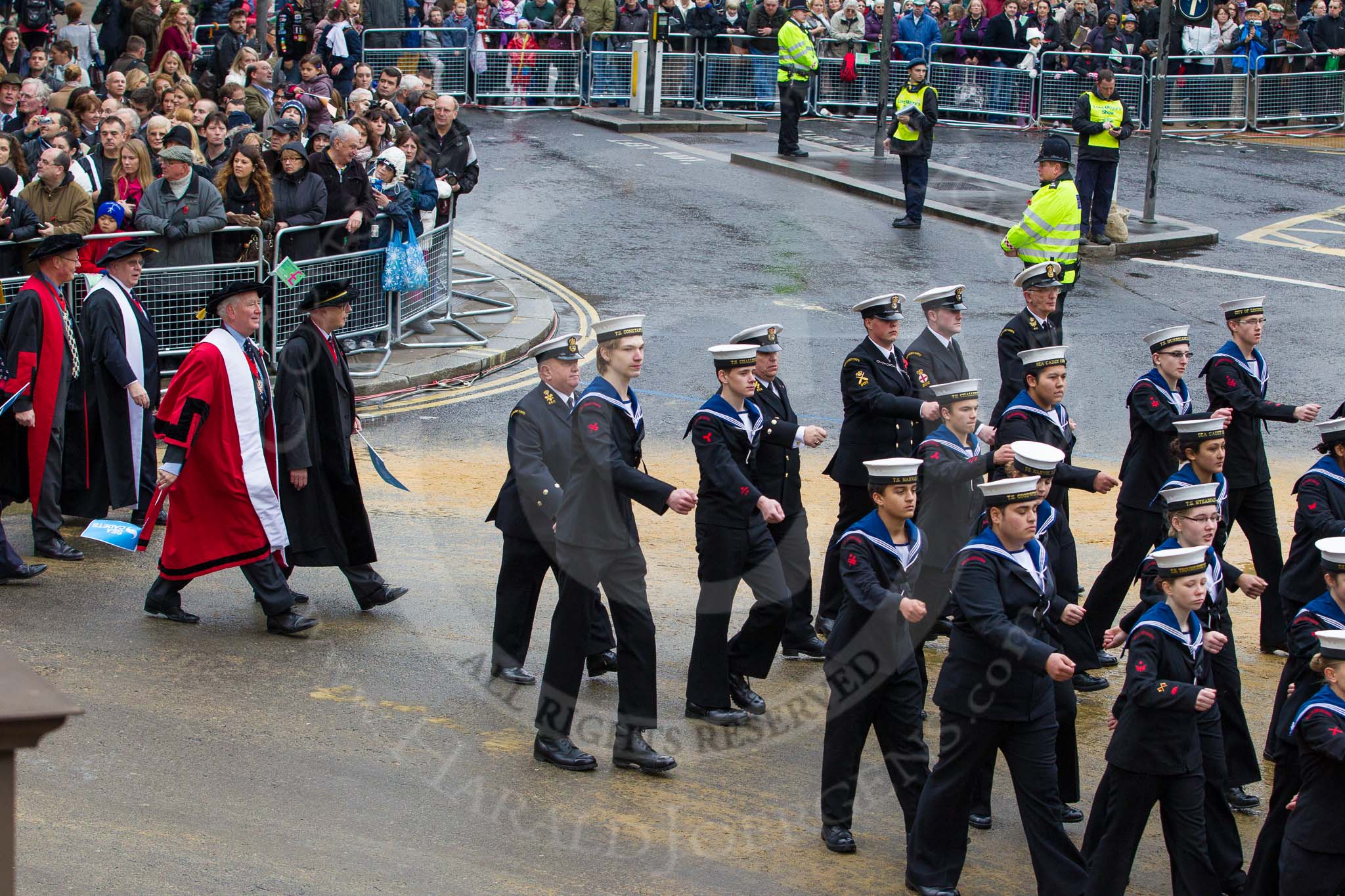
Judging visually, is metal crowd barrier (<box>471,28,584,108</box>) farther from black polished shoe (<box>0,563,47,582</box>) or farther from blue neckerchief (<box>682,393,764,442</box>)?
blue neckerchief (<box>682,393,764,442</box>)

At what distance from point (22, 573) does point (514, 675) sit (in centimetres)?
289

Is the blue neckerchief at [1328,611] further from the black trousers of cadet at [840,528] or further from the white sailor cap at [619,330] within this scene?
the white sailor cap at [619,330]

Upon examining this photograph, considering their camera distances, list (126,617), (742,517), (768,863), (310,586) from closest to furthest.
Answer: (768,863)
(742,517)
(126,617)
(310,586)

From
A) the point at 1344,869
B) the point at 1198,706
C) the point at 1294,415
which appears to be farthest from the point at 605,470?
the point at 1294,415

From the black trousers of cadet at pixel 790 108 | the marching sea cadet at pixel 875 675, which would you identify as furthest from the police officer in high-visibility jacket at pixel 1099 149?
the marching sea cadet at pixel 875 675

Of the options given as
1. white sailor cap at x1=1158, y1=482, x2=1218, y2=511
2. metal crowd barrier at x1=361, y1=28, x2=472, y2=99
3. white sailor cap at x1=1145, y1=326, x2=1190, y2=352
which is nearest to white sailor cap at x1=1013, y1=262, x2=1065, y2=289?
white sailor cap at x1=1145, y1=326, x2=1190, y2=352

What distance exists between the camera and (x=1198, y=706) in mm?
5926

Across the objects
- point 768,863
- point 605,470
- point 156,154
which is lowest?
point 768,863

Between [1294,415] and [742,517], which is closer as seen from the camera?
[742,517]

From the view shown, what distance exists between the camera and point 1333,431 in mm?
7910

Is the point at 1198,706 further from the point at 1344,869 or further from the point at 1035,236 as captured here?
the point at 1035,236

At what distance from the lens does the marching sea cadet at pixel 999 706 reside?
242 inches

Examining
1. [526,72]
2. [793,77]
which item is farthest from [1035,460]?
[526,72]

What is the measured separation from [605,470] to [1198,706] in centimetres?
265
